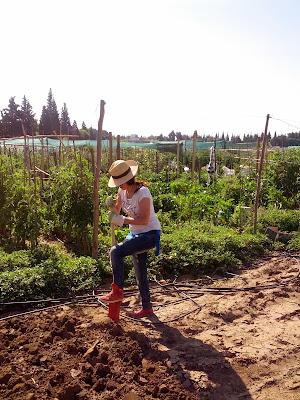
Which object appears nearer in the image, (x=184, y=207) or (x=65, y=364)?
(x=65, y=364)

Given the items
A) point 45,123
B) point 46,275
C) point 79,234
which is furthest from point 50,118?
point 46,275

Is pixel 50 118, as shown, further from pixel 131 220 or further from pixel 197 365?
pixel 197 365

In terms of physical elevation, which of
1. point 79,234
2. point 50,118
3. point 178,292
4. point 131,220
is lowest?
point 178,292

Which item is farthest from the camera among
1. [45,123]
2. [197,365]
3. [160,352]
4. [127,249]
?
[45,123]

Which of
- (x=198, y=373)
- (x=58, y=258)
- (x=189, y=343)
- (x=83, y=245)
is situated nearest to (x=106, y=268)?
(x=58, y=258)

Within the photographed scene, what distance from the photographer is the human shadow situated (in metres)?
2.89

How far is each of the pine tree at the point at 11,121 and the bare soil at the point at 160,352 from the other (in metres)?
39.0

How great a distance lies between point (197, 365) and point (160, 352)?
1.21ft

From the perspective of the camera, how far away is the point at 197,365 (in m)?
3.22

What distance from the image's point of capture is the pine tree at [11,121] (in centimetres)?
4006

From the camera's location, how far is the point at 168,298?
4.70 meters

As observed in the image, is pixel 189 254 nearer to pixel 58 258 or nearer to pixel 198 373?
pixel 58 258

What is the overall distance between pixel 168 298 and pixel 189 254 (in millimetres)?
1237

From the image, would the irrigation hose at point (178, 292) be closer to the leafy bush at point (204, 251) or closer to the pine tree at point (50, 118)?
the leafy bush at point (204, 251)
